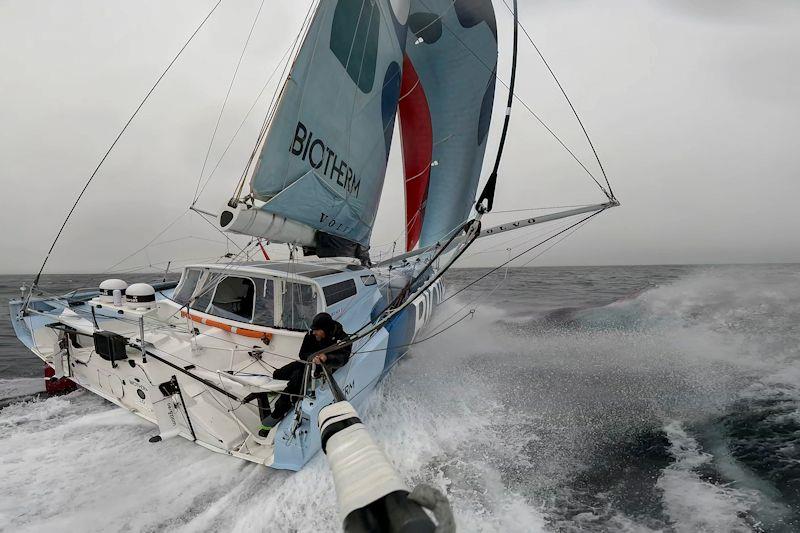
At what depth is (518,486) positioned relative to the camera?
9.57 feet

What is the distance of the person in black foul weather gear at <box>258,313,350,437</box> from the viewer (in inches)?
116

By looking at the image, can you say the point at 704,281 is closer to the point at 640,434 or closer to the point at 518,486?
the point at 640,434

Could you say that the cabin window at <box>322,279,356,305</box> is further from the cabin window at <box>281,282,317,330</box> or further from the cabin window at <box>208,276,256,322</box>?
the cabin window at <box>208,276,256,322</box>

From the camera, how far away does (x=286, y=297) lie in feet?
13.7

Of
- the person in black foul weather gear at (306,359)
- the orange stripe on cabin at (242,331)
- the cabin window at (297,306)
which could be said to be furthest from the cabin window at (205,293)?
the person in black foul weather gear at (306,359)

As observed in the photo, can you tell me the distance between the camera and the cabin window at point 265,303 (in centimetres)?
409

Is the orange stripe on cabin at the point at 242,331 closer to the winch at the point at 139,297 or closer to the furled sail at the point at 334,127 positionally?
the furled sail at the point at 334,127

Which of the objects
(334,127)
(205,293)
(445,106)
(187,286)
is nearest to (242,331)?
(205,293)

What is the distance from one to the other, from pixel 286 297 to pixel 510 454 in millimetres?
2976

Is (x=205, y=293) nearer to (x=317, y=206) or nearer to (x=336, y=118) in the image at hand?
(x=317, y=206)

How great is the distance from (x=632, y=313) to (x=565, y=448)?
8.25 m

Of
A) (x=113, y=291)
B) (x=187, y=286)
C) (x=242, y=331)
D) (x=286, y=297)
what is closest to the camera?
(x=242, y=331)

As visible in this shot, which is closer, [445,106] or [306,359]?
[306,359]

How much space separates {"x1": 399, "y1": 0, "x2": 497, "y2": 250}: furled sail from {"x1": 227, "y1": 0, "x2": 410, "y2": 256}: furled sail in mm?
2208
